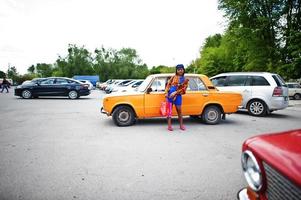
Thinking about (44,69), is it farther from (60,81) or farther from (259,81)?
(259,81)

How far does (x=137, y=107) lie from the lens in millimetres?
7969

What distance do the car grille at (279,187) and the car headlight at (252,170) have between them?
0.24 feet

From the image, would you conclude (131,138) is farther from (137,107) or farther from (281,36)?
(281,36)

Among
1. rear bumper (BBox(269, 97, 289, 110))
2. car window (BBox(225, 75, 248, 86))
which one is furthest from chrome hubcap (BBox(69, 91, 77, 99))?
rear bumper (BBox(269, 97, 289, 110))

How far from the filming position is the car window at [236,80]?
11.1 meters

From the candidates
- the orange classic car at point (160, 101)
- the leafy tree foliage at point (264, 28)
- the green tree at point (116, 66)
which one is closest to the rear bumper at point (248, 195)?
the orange classic car at point (160, 101)

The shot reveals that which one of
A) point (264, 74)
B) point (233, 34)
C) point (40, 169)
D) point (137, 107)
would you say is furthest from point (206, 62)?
point (40, 169)

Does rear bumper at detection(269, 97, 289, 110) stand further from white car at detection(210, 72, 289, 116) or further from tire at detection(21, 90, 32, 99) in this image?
tire at detection(21, 90, 32, 99)

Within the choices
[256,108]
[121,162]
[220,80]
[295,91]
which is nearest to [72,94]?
[220,80]

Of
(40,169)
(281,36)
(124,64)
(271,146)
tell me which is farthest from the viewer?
(124,64)

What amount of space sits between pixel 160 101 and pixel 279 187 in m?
6.37

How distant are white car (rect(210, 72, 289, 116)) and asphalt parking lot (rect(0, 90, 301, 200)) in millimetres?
2773

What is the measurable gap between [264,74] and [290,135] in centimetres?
944

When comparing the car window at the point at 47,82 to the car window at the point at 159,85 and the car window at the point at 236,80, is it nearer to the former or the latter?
the car window at the point at 236,80
